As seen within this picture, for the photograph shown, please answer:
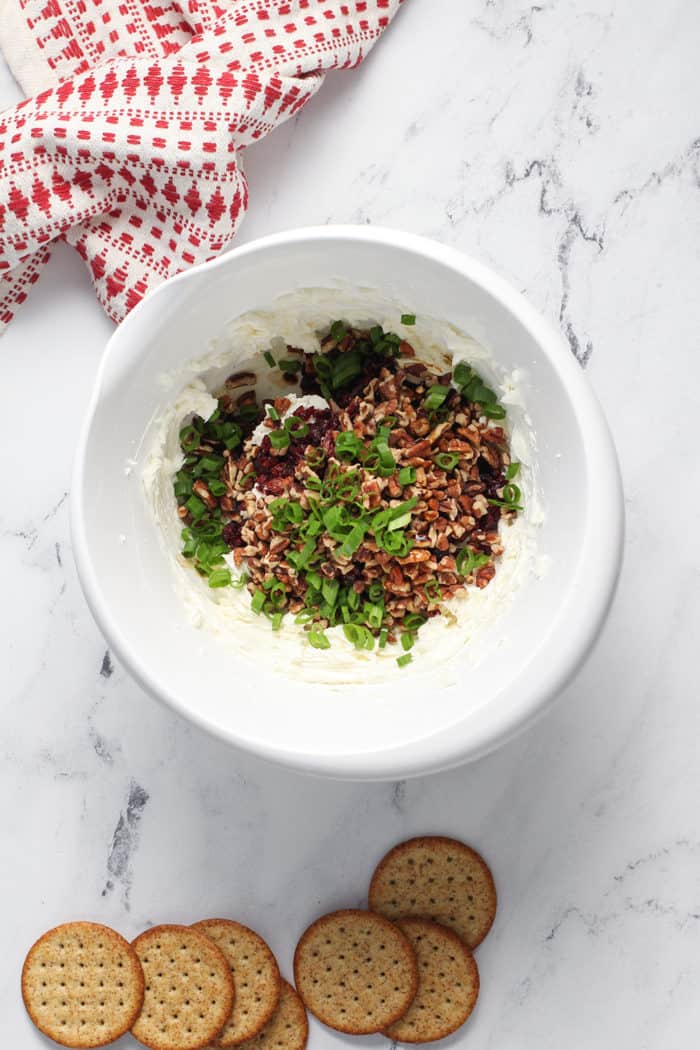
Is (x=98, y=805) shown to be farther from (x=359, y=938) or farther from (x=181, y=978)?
(x=359, y=938)

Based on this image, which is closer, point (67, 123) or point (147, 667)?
point (147, 667)

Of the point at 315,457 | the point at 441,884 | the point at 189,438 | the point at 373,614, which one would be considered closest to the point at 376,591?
the point at 373,614

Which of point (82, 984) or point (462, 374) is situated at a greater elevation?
point (462, 374)

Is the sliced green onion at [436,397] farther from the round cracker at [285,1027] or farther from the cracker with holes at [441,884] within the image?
the round cracker at [285,1027]

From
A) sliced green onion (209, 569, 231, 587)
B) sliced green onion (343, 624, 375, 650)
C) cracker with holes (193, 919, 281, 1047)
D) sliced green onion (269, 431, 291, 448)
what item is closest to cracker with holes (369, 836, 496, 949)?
cracker with holes (193, 919, 281, 1047)

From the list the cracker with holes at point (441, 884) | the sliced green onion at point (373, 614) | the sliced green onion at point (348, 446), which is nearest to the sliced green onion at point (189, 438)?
the sliced green onion at point (348, 446)

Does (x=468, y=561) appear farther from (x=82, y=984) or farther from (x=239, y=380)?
(x=82, y=984)

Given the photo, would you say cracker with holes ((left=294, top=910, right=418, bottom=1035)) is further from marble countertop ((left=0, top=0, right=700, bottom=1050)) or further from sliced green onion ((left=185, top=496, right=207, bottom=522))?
sliced green onion ((left=185, top=496, right=207, bottom=522))

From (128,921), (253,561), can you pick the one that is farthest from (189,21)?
(128,921)
